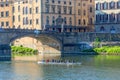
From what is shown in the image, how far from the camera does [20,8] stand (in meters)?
142

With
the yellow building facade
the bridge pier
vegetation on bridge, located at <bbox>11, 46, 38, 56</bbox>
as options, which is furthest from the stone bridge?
the bridge pier

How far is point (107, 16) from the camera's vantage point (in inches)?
5349

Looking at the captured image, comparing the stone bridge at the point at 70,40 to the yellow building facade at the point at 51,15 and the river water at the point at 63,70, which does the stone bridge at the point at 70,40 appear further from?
the river water at the point at 63,70

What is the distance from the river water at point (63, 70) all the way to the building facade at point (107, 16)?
27880 mm

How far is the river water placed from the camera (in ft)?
264

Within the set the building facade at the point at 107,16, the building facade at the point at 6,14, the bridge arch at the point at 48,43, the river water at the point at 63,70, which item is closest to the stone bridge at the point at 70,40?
the bridge arch at the point at 48,43

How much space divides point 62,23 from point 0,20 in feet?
63.9

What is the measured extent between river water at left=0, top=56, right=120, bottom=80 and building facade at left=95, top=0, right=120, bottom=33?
27880 mm

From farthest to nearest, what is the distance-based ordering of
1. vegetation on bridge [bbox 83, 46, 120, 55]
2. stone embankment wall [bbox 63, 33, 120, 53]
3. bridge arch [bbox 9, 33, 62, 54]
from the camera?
stone embankment wall [bbox 63, 33, 120, 53], bridge arch [bbox 9, 33, 62, 54], vegetation on bridge [bbox 83, 46, 120, 55]

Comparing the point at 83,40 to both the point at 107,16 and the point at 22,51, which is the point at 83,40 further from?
the point at 22,51

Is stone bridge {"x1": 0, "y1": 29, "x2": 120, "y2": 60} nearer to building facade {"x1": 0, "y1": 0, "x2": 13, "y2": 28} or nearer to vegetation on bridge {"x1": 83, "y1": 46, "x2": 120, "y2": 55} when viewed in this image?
vegetation on bridge {"x1": 83, "y1": 46, "x2": 120, "y2": 55}

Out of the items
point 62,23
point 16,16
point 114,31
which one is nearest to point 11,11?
point 16,16

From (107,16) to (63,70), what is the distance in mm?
48255

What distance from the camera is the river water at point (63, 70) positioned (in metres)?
80.4
